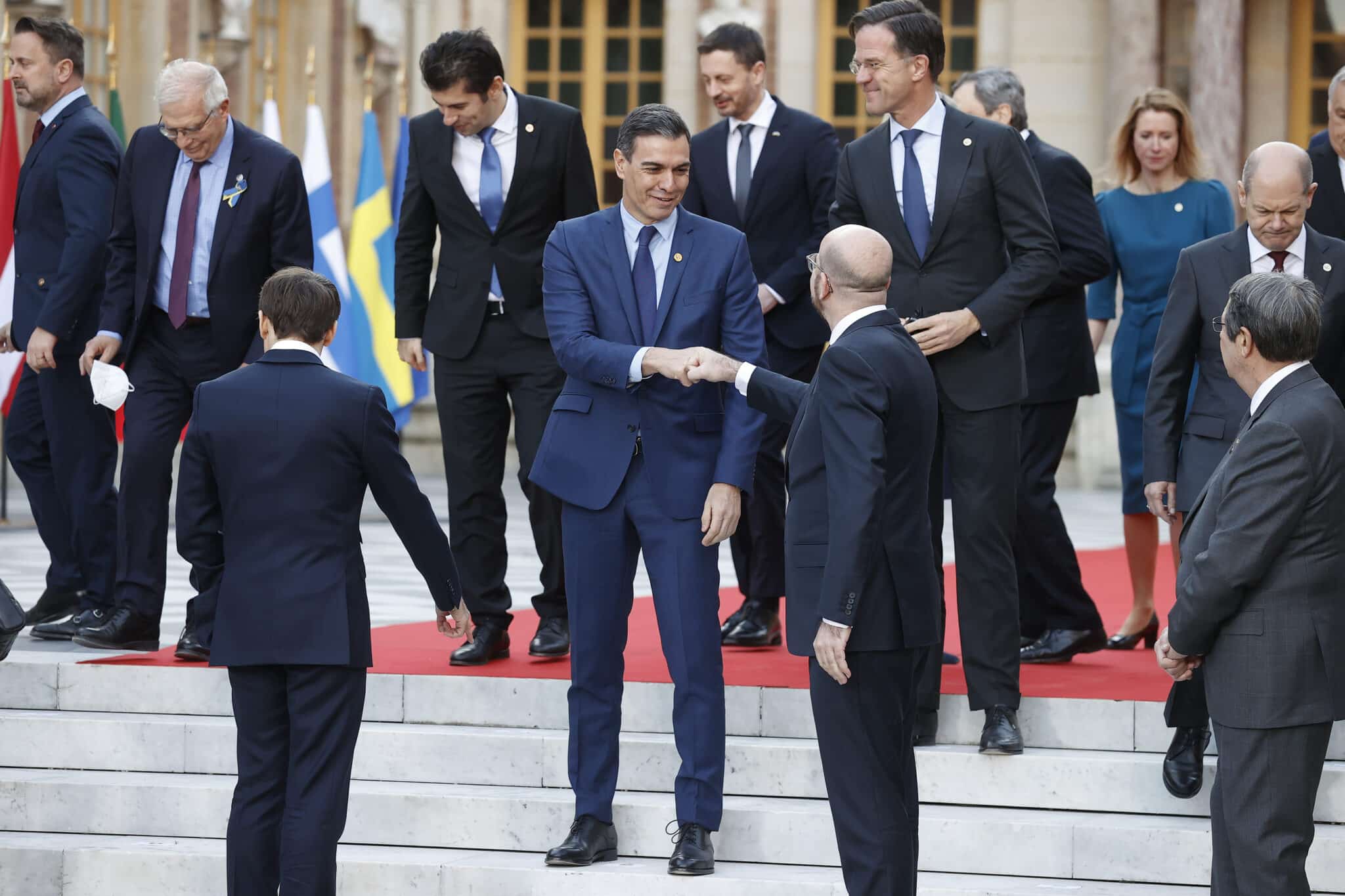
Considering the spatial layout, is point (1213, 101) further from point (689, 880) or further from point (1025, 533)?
point (689, 880)

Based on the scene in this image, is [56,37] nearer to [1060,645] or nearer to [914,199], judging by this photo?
[914,199]

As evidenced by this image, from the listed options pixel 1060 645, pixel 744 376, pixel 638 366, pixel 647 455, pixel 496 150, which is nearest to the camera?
pixel 744 376

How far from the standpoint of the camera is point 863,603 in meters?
4.11

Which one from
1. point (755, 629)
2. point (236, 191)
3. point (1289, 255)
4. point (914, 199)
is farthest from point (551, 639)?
point (1289, 255)

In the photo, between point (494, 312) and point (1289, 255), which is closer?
point (1289, 255)

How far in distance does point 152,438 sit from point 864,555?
9.55ft

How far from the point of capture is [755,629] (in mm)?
6414

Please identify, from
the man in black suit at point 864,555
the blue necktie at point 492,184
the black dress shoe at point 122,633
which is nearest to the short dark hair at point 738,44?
the blue necktie at point 492,184

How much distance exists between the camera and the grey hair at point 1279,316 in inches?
153

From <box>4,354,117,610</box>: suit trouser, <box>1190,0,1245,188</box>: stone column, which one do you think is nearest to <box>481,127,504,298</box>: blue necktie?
<box>4,354,117,610</box>: suit trouser

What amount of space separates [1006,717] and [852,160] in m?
1.58

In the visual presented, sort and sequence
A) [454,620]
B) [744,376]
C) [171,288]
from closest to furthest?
[454,620] → [744,376] → [171,288]

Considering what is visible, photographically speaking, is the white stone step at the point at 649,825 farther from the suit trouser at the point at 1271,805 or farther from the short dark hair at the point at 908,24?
the short dark hair at the point at 908,24

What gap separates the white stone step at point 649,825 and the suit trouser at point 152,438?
2.45 feet
